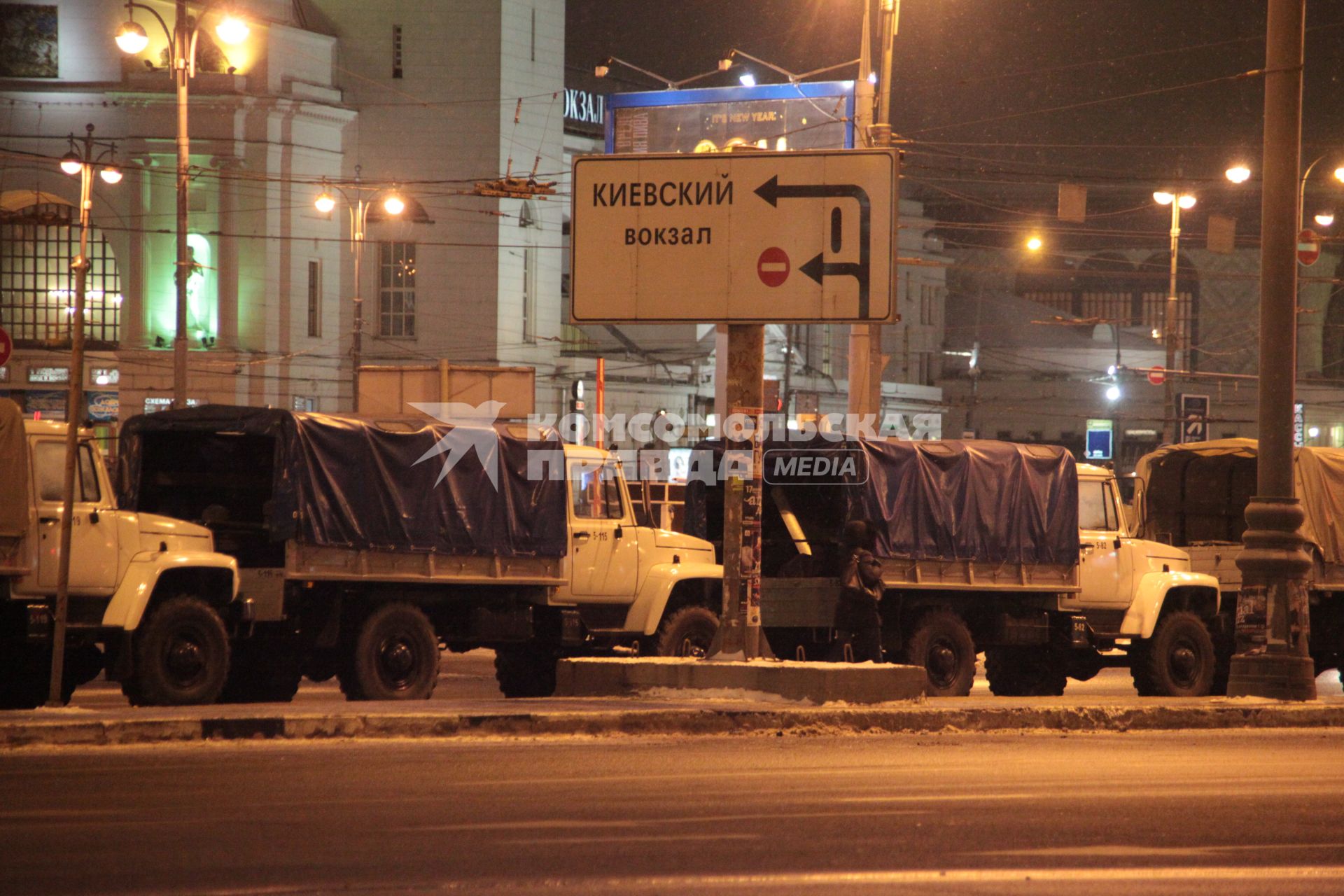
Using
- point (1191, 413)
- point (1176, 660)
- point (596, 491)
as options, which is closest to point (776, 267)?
point (596, 491)

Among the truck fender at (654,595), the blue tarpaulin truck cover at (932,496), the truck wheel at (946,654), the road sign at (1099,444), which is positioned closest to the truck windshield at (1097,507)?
the blue tarpaulin truck cover at (932,496)

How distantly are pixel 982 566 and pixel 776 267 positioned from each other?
5326mm

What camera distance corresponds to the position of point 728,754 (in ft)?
37.7

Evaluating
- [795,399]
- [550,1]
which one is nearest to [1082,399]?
[795,399]

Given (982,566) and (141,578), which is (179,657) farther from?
(982,566)

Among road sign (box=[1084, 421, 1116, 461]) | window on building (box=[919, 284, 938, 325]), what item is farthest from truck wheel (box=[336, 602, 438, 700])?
window on building (box=[919, 284, 938, 325])

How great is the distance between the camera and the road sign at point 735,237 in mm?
14406

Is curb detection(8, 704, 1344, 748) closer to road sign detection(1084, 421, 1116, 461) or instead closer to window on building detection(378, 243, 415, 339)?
road sign detection(1084, 421, 1116, 461)

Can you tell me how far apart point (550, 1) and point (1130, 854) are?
49.2m

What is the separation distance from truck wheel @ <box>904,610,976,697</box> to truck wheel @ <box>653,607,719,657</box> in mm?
2211

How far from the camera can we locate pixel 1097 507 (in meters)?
19.6

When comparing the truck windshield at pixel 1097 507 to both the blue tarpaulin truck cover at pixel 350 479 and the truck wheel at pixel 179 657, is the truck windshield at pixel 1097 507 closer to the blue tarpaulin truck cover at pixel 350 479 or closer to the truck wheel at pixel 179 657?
the blue tarpaulin truck cover at pixel 350 479

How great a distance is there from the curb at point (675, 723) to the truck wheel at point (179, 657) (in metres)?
2.21

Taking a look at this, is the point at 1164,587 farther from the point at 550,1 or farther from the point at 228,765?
the point at 550,1
